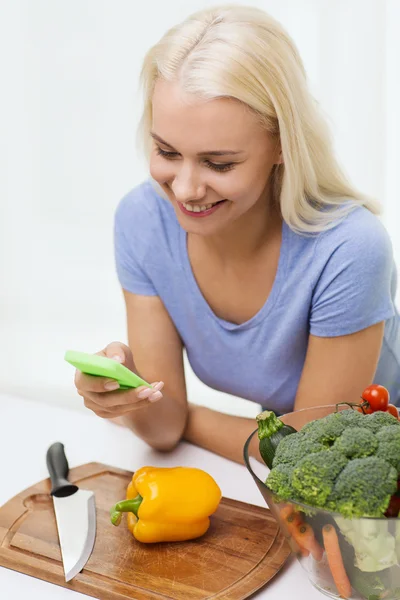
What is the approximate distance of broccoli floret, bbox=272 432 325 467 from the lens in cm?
100

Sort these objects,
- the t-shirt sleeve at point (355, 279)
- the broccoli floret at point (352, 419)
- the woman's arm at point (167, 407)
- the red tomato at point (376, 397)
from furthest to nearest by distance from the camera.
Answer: the woman's arm at point (167, 407), the t-shirt sleeve at point (355, 279), the red tomato at point (376, 397), the broccoli floret at point (352, 419)

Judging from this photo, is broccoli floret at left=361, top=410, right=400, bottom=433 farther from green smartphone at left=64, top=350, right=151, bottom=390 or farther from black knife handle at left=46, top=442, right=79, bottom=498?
black knife handle at left=46, top=442, right=79, bottom=498

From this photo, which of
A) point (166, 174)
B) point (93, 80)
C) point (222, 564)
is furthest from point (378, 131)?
point (222, 564)

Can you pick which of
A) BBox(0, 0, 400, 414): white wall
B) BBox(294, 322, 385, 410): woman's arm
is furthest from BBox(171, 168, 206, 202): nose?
BBox(0, 0, 400, 414): white wall

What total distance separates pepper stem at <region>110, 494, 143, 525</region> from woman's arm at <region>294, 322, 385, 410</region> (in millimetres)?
341

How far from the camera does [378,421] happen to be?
1032 millimetres

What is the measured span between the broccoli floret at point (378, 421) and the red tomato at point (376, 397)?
11 cm

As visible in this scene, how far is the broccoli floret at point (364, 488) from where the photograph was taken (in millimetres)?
928

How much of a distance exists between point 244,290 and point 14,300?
1.57m

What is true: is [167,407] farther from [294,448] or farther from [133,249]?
[294,448]

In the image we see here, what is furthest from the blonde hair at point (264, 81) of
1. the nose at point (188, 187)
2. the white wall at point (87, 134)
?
the white wall at point (87, 134)

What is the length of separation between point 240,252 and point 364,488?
0.65m

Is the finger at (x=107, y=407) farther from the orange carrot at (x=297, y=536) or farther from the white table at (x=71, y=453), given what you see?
the orange carrot at (x=297, y=536)

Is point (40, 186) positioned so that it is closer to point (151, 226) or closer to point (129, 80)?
point (129, 80)
